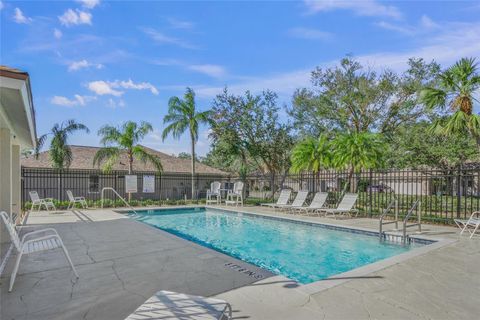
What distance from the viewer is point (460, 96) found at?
9578 mm

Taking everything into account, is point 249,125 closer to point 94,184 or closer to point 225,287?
point 94,184

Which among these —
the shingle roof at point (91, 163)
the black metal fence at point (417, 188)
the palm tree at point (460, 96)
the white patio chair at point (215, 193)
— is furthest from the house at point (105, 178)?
the palm tree at point (460, 96)

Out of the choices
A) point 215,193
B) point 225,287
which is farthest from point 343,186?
point 225,287

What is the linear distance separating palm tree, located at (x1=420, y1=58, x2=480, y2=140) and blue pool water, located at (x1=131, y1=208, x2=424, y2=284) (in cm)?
456

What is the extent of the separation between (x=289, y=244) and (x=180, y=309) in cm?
618

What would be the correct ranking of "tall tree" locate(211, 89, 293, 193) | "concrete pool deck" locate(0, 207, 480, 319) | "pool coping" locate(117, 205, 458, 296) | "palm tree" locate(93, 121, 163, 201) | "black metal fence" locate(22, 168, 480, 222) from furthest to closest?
1. "tall tree" locate(211, 89, 293, 193)
2. "palm tree" locate(93, 121, 163, 201)
3. "black metal fence" locate(22, 168, 480, 222)
4. "pool coping" locate(117, 205, 458, 296)
5. "concrete pool deck" locate(0, 207, 480, 319)

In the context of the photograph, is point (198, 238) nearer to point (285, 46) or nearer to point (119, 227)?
point (119, 227)

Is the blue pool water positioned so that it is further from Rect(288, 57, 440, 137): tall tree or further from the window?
the window

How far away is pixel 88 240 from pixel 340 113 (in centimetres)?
1718

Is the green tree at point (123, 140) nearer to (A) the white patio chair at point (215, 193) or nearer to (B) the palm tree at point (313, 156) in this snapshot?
(A) the white patio chair at point (215, 193)

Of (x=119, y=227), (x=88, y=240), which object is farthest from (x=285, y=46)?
(x=88, y=240)

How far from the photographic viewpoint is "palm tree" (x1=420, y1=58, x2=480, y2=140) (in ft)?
30.1

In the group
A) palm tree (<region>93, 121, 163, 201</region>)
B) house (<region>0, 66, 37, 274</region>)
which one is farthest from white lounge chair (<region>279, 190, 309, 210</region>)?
house (<region>0, 66, 37, 274</region>)

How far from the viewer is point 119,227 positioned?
8.88 m
